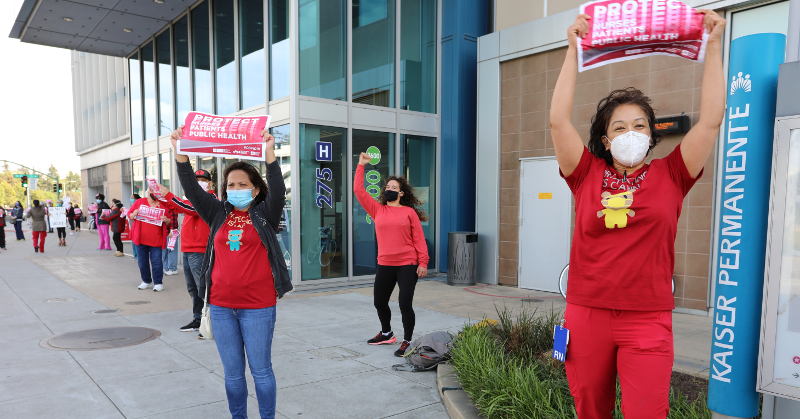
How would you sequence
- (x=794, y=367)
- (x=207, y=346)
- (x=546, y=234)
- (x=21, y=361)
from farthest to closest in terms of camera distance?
(x=546, y=234) < (x=207, y=346) < (x=21, y=361) < (x=794, y=367)

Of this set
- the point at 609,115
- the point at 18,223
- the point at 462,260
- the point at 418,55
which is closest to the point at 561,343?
the point at 609,115

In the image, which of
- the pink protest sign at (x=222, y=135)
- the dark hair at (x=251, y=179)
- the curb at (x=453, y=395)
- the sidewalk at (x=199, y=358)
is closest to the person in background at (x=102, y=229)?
the sidewalk at (x=199, y=358)

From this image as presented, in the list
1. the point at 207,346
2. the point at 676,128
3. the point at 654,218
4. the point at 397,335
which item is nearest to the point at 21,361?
the point at 207,346

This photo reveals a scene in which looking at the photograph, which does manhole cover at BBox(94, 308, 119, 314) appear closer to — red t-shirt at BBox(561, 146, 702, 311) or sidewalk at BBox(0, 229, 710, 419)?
sidewalk at BBox(0, 229, 710, 419)

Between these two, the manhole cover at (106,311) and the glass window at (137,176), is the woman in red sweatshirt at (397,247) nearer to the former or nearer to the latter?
the manhole cover at (106,311)

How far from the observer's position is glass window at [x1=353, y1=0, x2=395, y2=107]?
34.0 feet

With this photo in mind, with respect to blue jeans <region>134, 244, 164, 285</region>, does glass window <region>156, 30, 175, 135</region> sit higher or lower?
higher

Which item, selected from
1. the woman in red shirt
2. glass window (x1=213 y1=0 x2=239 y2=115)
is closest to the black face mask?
the woman in red shirt

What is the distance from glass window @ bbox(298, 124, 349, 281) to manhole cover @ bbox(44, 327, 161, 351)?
3.58m

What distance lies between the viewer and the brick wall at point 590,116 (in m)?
7.34

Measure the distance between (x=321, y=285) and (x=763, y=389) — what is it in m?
7.80

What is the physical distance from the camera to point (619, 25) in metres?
2.05

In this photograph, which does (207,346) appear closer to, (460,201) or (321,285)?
(321,285)

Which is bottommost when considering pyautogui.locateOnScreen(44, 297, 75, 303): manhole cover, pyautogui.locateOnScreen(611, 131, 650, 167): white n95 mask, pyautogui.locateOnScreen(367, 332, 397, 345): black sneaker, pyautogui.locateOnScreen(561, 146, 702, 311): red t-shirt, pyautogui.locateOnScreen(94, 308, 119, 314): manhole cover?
pyautogui.locateOnScreen(44, 297, 75, 303): manhole cover
